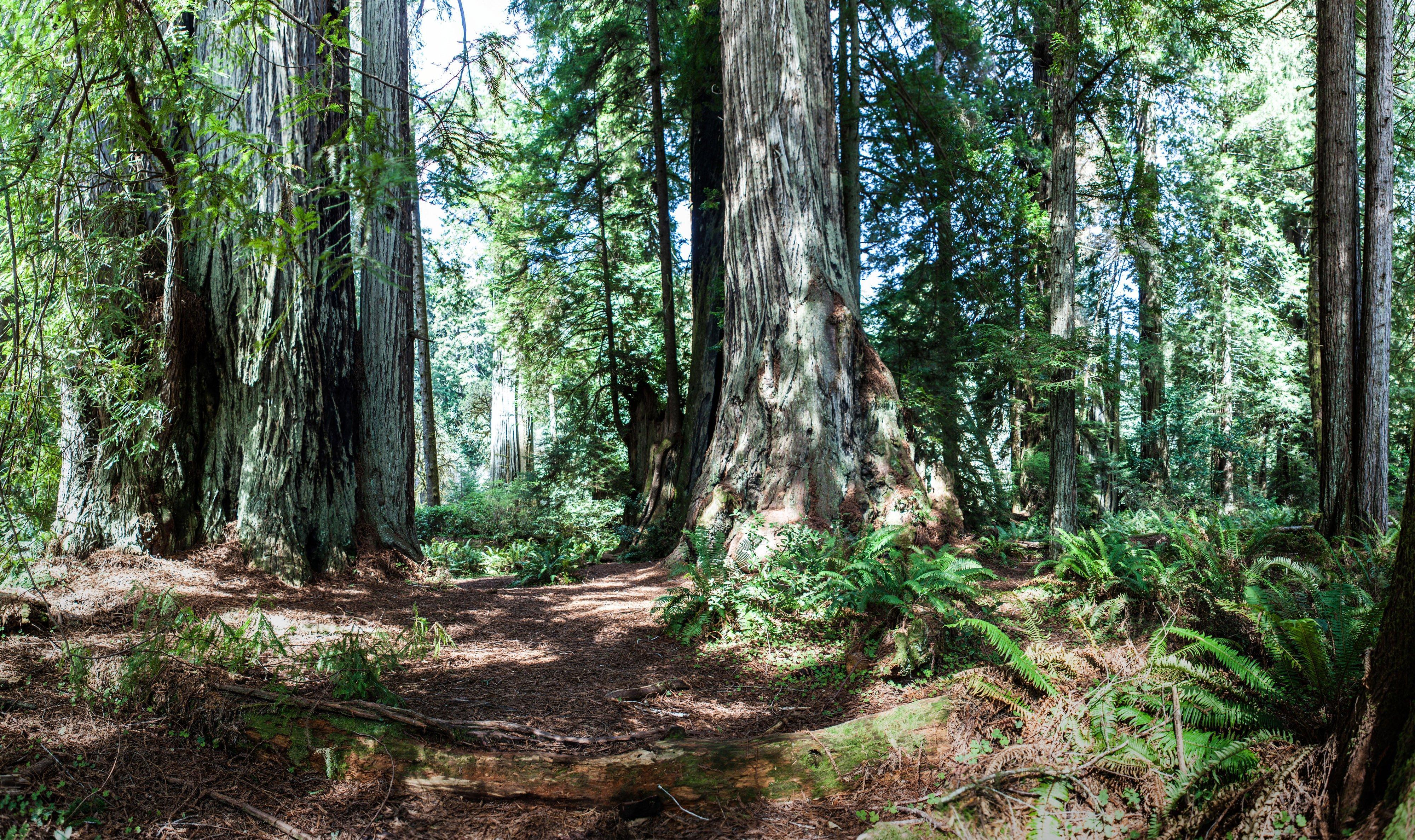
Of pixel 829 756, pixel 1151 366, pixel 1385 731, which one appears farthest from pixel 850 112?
pixel 1151 366

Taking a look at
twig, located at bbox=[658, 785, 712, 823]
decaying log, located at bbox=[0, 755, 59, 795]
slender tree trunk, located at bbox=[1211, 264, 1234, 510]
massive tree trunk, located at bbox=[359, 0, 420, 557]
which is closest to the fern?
twig, located at bbox=[658, 785, 712, 823]

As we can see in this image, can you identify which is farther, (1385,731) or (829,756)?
(829,756)

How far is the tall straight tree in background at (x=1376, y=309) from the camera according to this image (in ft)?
A: 19.8

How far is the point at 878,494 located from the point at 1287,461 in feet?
55.5

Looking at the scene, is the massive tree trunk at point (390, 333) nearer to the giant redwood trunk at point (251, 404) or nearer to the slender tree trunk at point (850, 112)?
the giant redwood trunk at point (251, 404)

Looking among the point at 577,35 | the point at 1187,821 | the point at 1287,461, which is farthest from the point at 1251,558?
the point at 1287,461

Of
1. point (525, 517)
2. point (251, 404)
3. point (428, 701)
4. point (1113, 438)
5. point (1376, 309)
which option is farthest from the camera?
point (1113, 438)

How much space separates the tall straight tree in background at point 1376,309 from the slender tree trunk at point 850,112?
493cm

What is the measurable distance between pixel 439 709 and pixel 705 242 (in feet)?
29.1

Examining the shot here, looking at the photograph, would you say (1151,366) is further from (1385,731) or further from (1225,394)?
(1385,731)

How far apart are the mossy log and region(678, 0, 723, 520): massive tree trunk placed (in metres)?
6.88

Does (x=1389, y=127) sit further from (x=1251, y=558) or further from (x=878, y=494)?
(x=878, y=494)

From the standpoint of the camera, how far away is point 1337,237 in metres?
6.40

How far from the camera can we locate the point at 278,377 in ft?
18.8
